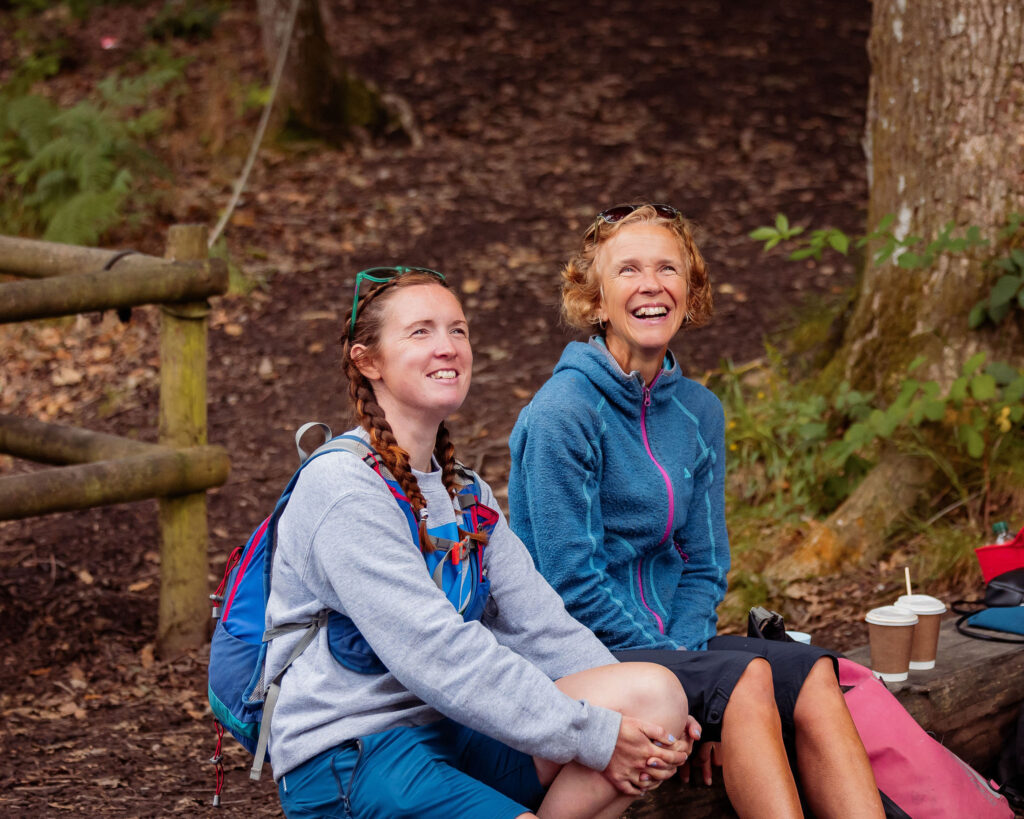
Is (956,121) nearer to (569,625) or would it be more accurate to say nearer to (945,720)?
(945,720)

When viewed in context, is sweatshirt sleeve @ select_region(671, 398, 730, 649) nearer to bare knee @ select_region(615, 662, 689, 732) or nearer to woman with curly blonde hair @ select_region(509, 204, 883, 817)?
woman with curly blonde hair @ select_region(509, 204, 883, 817)

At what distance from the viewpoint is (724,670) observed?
8.04 feet

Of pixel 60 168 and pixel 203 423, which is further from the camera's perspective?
pixel 60 168

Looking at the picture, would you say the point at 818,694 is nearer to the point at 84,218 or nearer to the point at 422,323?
the point at 422,323

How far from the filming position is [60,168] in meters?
7.83

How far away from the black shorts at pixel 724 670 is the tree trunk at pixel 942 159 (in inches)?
91.9

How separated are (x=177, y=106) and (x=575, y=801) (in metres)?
8.53

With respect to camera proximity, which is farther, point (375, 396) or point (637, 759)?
point (375, 396)

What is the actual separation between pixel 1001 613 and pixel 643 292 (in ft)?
5.17

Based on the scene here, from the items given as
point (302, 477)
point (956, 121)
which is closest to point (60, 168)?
point (956, 121)

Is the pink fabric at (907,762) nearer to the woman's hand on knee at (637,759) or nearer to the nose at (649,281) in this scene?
the woman's hand on knee at (637,759)

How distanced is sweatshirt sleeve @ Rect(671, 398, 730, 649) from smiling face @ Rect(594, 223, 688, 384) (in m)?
0.24

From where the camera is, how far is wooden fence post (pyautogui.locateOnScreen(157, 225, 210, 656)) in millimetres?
4246

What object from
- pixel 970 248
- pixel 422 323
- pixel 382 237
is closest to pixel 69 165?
pixel 382 237
